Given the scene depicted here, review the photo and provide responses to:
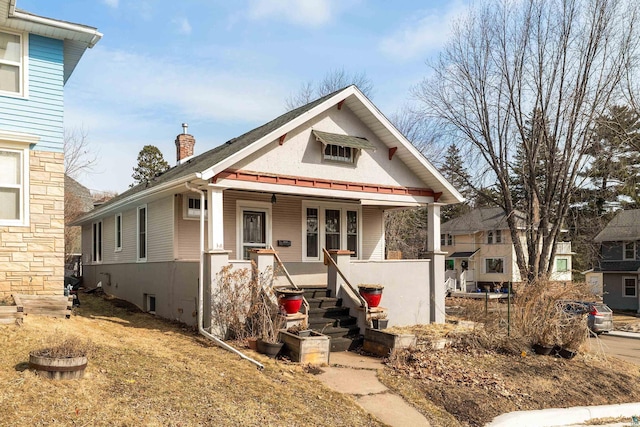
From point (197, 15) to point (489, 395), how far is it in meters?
9.51

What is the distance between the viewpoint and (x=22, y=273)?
33.1 feet

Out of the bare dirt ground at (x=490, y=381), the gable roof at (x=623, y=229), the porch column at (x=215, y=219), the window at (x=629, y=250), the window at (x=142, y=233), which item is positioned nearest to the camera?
the bare dirt ground at (x=490, y=381)

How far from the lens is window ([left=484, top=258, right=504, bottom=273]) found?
43.6 meters

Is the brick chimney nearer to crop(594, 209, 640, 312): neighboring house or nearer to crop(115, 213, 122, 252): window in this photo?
crop(115, 213, 122, 252): window

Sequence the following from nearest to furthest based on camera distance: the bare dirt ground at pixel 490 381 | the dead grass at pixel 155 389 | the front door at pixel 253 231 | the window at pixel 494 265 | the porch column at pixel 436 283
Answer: the dead grass at pixel 155 389 → the bare dirt ground at pixel 490 381 → the front door at pixel 253 231 → the porch column at pixel 436 283 → the window at pixel 494 265

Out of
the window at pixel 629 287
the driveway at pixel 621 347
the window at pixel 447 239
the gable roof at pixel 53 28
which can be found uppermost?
the gable roof at pixel 53 28

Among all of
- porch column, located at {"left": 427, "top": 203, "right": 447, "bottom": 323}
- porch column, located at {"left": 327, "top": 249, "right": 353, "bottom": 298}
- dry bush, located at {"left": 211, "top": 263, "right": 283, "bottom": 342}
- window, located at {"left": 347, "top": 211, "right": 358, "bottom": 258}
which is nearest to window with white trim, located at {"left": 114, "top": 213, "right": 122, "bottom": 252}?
window, located at {"left": 347, "top": 211, "right": 358, "bottom": 258}

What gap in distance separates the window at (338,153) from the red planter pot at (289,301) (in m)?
4.01

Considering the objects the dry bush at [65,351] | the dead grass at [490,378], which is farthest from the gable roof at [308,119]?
the dry bush at [65,351]

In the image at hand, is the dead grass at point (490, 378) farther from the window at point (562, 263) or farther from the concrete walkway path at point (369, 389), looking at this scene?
the window at point (562, 263)

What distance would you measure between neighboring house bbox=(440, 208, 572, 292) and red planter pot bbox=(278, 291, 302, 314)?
34326mm

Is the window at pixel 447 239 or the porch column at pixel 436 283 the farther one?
the window at pixel 447 239

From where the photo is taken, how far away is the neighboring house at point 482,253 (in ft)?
141

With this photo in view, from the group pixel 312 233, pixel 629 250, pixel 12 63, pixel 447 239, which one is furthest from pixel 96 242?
pixel 447 239
